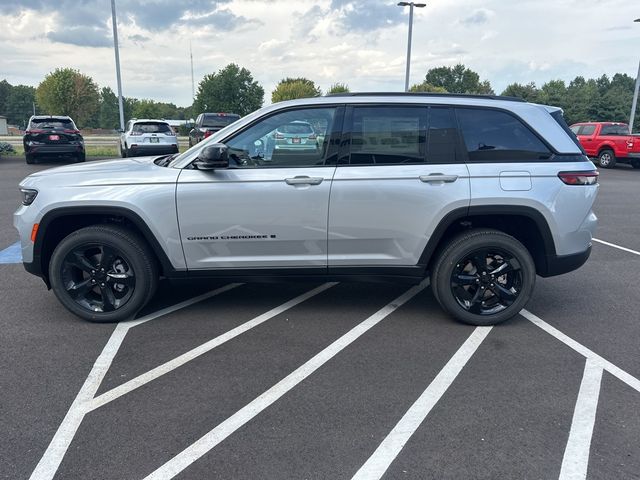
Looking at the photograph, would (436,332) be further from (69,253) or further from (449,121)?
(69,253)

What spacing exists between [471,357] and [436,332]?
48 centimetres

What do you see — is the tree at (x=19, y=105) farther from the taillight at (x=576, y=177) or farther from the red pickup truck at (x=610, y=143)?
the taillight at (x=576, y=177)

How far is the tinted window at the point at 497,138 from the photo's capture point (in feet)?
13.8

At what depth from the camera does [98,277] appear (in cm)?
431

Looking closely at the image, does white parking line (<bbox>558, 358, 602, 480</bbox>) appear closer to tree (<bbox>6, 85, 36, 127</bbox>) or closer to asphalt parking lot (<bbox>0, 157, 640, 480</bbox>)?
asphalt parking lot (<bbox>0, 157, 640, 480</bbox>)

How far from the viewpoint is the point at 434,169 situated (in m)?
4.15

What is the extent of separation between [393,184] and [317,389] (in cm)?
171

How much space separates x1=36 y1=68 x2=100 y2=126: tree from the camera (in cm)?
6462

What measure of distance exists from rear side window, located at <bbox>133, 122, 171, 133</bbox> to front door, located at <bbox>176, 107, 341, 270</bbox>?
15163 millimetres

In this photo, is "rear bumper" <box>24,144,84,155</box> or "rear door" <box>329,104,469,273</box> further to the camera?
"rear bumper" <box>24,144,84,155</box>

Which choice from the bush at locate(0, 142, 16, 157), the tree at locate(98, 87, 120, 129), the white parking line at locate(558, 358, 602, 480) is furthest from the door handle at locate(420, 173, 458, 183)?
the tree at locate(98, 87, 120, 129)

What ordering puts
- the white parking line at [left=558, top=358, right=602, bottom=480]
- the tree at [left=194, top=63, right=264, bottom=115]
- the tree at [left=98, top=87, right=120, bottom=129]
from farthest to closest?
the tree at [left=98, top=87, right=120, bottom=129] → the tree at [left=194, top=63, right=264, bottom=115] → the white parking line at [left=558, top=358, right=602, bottom=480]

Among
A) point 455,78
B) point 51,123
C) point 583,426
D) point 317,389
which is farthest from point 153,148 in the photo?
point 455,78

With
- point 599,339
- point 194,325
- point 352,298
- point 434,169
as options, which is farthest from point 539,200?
point 194,325
